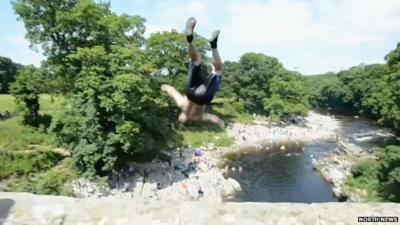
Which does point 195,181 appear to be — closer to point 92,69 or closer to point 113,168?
point 113,168

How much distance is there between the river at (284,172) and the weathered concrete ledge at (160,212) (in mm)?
22431

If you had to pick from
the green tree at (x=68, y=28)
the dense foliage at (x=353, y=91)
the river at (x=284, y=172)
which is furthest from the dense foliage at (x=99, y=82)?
the dense foliage at (x=353, y=91)

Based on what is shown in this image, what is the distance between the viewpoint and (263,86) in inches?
2640

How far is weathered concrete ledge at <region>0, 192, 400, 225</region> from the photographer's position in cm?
514

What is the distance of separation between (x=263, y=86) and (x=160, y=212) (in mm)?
63107

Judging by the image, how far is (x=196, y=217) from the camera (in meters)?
5.21

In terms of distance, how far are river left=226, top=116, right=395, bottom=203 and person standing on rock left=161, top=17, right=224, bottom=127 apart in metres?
21.7

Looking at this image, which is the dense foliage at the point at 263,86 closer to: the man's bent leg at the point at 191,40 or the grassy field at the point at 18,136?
the grassy field at the point at 18,136

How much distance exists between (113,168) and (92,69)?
681 centimetres

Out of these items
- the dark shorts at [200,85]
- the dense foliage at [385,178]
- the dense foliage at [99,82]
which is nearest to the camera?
the dark shorts at [200,85]

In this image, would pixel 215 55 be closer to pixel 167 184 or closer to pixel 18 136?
pixel 167 184

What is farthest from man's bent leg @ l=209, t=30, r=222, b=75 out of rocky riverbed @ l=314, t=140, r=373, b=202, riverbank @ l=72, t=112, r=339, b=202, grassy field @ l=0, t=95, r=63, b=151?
grassy field @ l=0, t=95, r=63, b=151

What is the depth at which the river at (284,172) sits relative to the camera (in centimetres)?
2852

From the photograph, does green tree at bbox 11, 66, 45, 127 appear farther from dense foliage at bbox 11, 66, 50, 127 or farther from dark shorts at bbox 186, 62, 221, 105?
dark shorts at bbox 186, 62, 221, 105
